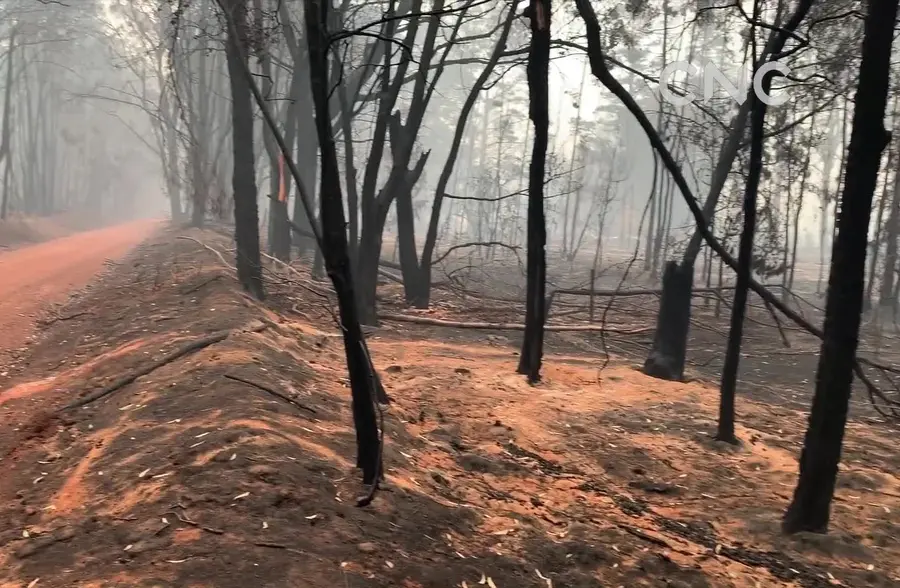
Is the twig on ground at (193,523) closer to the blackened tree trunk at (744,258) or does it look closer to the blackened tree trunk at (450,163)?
the blackened tree trunk at (744,258)

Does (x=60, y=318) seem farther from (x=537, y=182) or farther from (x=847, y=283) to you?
(x=847, y=283)

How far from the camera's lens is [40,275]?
15664mm

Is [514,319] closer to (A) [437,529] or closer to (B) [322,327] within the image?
(B) [322,327]

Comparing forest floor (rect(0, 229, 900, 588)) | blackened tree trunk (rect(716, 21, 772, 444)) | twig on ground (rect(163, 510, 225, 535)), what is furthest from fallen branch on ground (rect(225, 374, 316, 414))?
blackened tree trunk (rect(716, 21, 772, 444))

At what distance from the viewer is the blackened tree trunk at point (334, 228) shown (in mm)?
3689

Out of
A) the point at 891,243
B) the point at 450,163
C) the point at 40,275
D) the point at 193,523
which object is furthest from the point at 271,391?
the point at 891,243

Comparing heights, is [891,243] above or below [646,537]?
above

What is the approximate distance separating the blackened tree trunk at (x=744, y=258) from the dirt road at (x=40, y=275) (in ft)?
27.9

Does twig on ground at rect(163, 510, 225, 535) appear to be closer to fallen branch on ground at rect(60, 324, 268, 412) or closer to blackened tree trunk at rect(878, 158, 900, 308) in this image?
fallen branch on ground at rect(60, 324, 268, 412)

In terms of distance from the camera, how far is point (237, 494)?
390 cm

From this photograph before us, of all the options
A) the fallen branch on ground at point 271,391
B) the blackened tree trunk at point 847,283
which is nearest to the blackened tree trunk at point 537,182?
the fallen branch on ground at point 271,391

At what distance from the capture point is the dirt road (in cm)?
1041

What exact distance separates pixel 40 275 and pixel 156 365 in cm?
1083

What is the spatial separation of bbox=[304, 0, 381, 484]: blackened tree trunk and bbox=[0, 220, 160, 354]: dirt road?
6.89 metres
